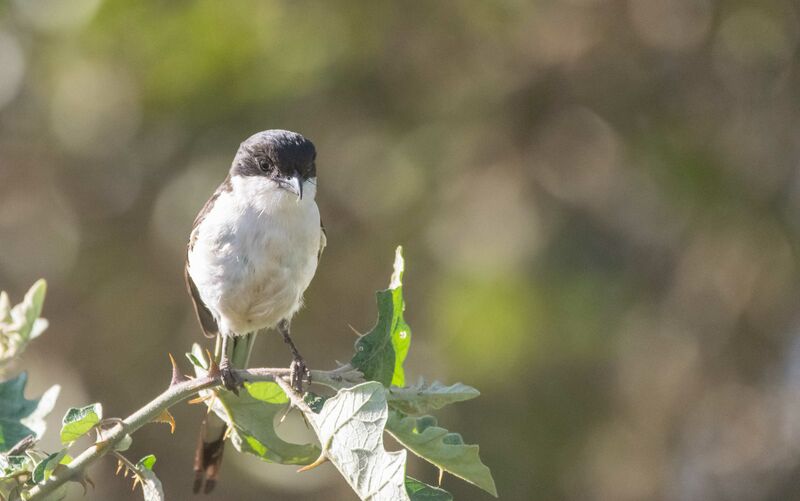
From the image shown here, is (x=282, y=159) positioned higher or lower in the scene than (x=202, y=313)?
higher

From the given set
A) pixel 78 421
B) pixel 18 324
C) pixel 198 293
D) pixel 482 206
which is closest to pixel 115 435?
pixel 78 421

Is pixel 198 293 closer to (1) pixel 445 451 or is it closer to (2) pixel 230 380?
(2) pixel 230 380

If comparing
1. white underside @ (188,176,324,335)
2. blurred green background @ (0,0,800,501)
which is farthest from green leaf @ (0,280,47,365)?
blurred green background @ (0,0,800,501)

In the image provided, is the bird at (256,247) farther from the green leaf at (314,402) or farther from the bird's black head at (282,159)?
the green leaf at (314,402)

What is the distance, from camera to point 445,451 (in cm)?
242

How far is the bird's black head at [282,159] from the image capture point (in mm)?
4109

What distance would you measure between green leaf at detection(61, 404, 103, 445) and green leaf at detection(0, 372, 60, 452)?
1.23 ft

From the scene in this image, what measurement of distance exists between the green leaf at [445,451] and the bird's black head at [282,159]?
1726 mm

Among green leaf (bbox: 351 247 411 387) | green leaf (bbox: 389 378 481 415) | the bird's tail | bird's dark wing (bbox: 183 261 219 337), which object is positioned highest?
green leaf (bbox: 351 247 411 387)

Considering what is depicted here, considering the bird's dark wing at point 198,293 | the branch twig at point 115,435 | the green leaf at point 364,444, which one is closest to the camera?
the green leaf at point 364,444

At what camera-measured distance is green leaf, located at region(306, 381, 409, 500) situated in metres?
2.30

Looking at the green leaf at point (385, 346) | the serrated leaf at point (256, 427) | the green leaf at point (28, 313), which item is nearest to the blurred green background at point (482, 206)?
the green leaf at point (28, 313)

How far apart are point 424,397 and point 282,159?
5.65 feet

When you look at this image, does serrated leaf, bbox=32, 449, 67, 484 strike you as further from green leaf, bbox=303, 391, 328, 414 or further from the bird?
the bird
